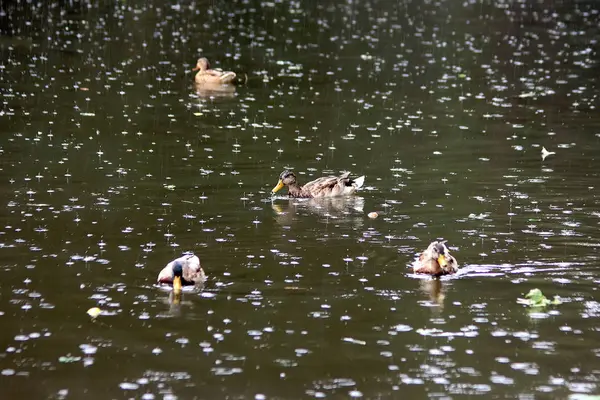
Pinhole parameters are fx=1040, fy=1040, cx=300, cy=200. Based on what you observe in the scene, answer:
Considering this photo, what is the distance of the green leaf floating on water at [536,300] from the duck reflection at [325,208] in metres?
4.17

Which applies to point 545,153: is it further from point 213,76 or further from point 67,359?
point 67,359

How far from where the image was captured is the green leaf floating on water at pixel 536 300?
1173 centimetres

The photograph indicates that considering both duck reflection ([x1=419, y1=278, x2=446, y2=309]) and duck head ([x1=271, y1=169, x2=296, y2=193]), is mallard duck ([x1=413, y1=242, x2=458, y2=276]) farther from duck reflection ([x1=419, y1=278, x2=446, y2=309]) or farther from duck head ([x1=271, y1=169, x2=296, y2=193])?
duck head ([x1=271, y1=169, x2=296, y2=193])

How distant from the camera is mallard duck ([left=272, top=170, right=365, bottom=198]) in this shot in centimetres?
1720

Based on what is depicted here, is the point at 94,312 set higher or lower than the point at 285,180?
lower

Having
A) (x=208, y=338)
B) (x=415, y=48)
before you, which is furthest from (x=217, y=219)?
(x=415, y=48)

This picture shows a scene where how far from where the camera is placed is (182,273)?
1207 cm

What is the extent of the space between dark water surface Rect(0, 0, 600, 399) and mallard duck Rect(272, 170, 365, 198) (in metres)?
0.22

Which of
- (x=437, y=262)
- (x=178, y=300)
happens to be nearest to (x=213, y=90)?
(x=437, y=262)

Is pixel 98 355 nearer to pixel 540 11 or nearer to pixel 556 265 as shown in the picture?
pixel 556 265

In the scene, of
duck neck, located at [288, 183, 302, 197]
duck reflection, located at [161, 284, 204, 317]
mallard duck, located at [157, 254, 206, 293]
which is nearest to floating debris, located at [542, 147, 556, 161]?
duck neck, located at [288, 183, 302, 197]

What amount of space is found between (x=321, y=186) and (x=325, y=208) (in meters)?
0.55

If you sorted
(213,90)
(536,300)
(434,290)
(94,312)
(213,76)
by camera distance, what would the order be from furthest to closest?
(213,76) < (213,90) < (434,290) < (536,300) < (94,312)

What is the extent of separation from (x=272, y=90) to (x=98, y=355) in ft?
58.8
